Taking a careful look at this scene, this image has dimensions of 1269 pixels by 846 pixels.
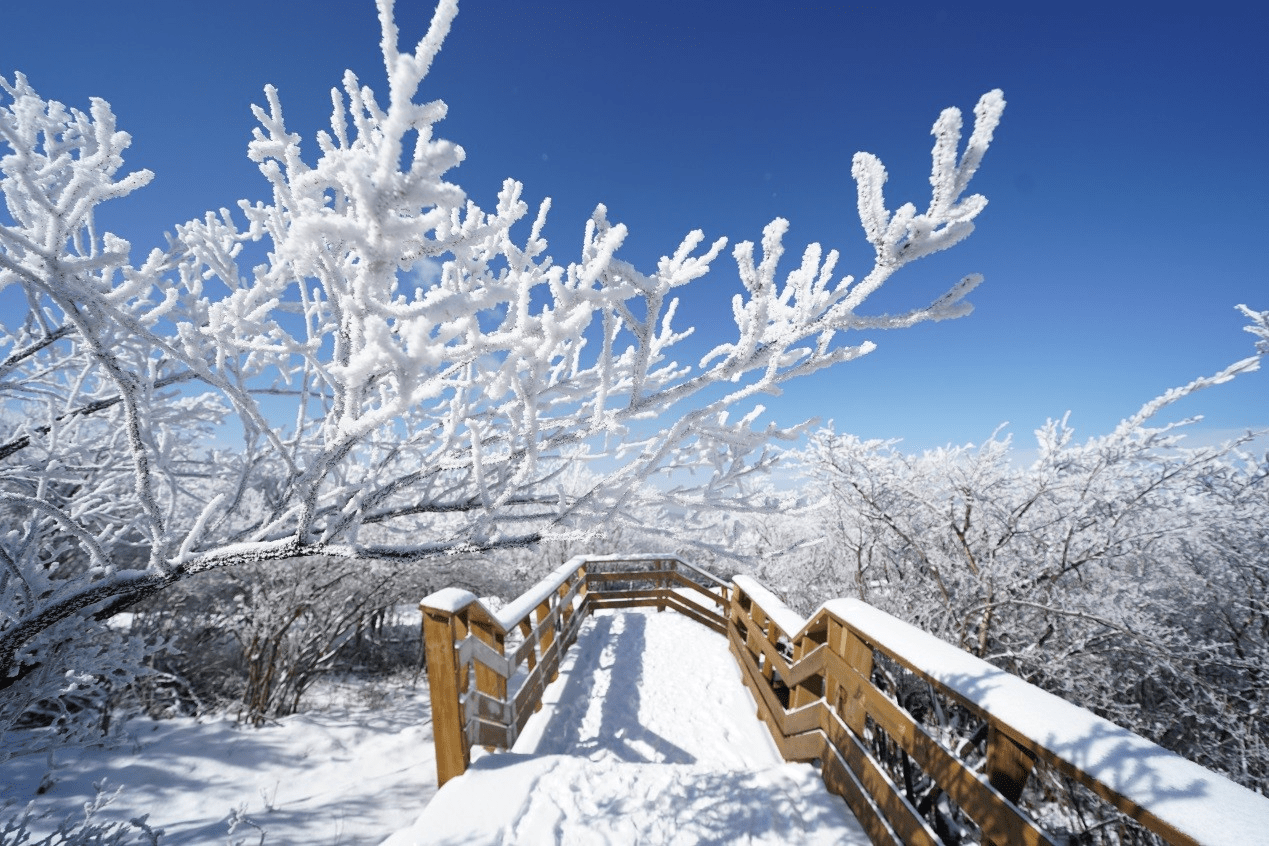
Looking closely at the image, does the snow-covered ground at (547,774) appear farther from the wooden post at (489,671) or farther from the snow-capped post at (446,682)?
the wooden post at (489,671)

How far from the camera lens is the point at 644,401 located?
180cm

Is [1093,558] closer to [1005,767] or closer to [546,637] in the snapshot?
[1005,767]

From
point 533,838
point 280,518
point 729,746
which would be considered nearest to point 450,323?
point 280,518

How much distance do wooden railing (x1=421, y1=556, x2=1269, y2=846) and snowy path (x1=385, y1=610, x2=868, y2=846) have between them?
0.61 feet

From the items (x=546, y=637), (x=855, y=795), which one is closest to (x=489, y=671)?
(x=546, y=637)

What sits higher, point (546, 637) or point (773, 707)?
point (546, 637)

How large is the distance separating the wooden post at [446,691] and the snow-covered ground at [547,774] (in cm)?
16

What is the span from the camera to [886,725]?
205 cm

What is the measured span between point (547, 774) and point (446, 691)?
720 mm

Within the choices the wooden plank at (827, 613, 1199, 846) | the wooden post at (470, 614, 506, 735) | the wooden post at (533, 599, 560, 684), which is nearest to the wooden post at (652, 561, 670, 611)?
the wooden post at (533, 599, 560, 684)

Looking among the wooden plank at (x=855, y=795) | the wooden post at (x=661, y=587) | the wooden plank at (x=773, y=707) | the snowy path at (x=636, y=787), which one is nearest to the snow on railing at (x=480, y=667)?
the snowy path at (x=636, y=787)

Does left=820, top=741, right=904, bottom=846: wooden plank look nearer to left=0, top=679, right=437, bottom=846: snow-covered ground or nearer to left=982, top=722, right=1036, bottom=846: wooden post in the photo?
left=982, top=722, right=1036, bottom=846: wooden post

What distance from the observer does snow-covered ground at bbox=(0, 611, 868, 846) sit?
2.16m

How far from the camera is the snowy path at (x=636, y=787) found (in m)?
2.09
